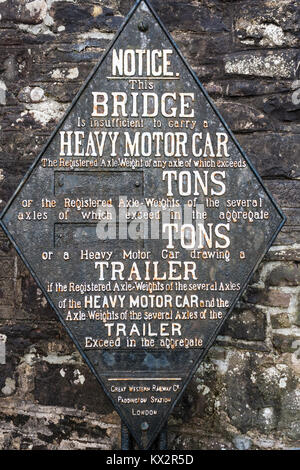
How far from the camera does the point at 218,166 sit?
2.34 metres

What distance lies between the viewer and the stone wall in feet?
8.83

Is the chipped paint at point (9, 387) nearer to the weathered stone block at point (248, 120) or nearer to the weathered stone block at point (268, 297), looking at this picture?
the weathered stone block at point (268, 297)

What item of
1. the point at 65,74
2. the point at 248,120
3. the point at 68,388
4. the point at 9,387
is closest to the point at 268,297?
the point at 248,120

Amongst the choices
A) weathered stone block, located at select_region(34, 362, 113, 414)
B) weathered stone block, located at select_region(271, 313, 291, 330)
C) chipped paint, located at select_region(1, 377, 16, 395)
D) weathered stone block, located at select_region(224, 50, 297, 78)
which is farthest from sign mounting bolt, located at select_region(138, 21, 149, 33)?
chipped paint, located at select_region(1, 377, 16, 395)

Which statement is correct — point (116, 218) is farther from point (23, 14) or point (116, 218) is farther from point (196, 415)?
point (23, 14)

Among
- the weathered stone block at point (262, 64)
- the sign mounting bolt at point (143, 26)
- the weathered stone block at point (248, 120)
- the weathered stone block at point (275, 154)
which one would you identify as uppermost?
the sign mounting bolt at point (143, 26)

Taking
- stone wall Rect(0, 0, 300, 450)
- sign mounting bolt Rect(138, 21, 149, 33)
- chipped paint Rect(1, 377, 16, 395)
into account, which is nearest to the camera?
sign mounting bolt Rect(138, 21, 149, 33)

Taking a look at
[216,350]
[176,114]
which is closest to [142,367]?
[216,350]

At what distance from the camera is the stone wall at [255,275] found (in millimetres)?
2691

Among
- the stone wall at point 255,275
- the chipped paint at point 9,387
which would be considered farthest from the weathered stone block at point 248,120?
the chipped paint at point 9,387

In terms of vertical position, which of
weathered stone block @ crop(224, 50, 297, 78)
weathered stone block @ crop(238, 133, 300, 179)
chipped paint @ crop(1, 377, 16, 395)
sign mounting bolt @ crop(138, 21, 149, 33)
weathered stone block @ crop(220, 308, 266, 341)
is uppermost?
sign mounting bolt @ crop(138, 21, 149, 33)

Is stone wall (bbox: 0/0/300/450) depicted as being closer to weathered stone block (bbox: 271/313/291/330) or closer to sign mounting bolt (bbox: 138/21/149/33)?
weathered stone block (bbox: 271/313/291/330)

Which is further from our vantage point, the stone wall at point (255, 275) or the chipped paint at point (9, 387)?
the chipped paint at point (9, 387)

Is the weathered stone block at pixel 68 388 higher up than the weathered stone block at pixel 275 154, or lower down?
lower down
